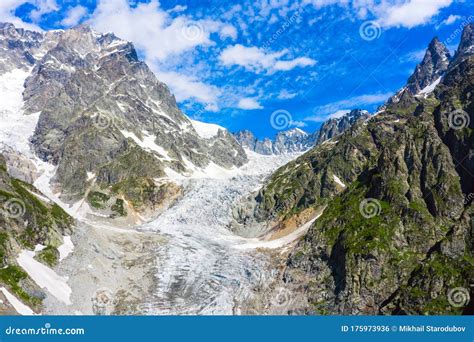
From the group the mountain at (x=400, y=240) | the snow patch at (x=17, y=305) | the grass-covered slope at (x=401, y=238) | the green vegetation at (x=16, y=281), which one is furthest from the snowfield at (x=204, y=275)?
the snow patch at (x=17, y=305)

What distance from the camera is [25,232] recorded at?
453ft

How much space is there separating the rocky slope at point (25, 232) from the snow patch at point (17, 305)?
83 centimetres

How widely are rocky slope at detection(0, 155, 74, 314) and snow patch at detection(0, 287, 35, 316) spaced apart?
0.83 meters

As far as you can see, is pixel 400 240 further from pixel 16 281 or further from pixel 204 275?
pixel 16 281

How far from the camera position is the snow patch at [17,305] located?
338 ft

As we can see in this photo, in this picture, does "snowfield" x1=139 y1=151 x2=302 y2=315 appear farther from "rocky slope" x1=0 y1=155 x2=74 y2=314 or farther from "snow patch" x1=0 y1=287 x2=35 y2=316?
"snow patch" x1=0 y1=287 x2=35 y2=316

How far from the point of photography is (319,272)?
153000 mm

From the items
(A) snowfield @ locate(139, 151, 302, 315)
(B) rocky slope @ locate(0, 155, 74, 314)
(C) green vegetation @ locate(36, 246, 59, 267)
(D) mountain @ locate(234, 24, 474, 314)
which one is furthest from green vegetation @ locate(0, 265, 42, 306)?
(D) mountain @ locate(234, 24, 474, 314)

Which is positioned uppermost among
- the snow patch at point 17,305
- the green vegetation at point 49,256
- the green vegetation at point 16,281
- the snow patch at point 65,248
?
the snow patch at point 65,248

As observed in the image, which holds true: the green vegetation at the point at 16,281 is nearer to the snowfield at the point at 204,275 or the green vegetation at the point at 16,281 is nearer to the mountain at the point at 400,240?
the snowfield at the point at 204,275

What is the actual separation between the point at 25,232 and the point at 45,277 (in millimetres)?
18610

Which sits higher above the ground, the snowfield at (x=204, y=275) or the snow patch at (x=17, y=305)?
the snowfield at (x=204, y=275)

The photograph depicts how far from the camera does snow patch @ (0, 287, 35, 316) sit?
103 m
